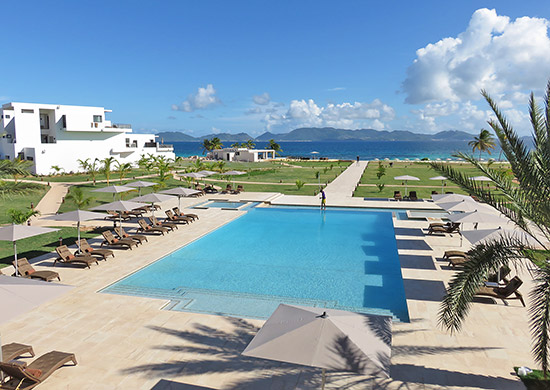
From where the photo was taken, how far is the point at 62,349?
27.3 ft

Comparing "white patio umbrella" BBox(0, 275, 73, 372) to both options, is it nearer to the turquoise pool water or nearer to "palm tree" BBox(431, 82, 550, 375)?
the turquoise pool water

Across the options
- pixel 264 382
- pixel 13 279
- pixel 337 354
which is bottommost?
pixel 264 382

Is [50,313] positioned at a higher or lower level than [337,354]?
lower

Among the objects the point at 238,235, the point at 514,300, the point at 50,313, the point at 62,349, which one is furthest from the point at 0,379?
the point at 238,235

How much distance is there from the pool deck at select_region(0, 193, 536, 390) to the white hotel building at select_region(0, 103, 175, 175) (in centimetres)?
4415

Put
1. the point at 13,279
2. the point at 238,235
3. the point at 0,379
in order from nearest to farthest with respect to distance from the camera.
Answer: the point at 0,379, the point at 13,279, the point at 238,235

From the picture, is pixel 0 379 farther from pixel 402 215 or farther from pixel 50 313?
pixel 402 215

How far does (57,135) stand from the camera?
5272 centimetres

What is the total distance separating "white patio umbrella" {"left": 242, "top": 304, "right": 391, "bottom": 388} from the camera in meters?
5.56

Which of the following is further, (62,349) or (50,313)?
(50,313)

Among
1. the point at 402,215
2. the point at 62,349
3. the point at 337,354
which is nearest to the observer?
the point at 337,354

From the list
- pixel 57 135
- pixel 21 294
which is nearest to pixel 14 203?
pixel 21 294

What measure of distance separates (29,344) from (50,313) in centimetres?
163

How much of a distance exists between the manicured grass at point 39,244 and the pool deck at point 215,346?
14.1 feet
